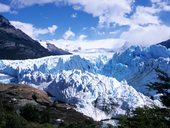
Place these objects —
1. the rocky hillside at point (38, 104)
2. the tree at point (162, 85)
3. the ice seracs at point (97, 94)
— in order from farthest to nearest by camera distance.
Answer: the ice seracs at point (97, 94) < the rocky hillside at point (38, 104) < the tree at point (162, 85)

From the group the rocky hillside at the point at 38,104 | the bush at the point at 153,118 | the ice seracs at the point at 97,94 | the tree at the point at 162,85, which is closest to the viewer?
the tree at the point at 162,85

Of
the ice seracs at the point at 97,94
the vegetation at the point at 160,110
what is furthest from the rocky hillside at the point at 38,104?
the vegetation at the point at 160,110

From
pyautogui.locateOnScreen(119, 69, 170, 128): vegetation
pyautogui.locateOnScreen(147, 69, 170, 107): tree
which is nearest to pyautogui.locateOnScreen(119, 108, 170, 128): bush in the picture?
pyautogui.locateOnScreen(119, 69, 170, 128): vegetation

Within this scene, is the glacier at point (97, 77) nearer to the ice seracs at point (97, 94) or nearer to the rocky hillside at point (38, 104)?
the ice seracs at point (97, 94)

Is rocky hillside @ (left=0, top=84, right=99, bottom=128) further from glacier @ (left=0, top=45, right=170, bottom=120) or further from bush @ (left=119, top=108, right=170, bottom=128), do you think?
bush @ (left=119, top=108, right=170, bottom=128)

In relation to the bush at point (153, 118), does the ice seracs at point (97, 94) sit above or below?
below

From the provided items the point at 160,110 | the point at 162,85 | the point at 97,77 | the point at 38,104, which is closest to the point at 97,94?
the point at 97,77

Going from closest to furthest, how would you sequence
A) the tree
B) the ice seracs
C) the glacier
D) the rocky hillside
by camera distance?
1. the tree
2. the rocky hillside
3. the ice seracs
4. the glacier

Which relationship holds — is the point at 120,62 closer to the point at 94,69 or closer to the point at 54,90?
the point at 94,69

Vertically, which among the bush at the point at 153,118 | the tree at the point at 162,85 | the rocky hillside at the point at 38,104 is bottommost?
the rocky hillside at the point at 38,104

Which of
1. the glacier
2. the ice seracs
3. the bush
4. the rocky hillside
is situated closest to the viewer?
the bush
